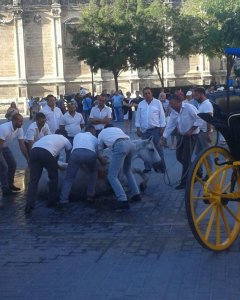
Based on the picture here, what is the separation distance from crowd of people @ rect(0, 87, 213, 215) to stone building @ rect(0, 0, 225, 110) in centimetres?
4181

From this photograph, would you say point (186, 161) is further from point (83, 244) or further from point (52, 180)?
point (83, 244)

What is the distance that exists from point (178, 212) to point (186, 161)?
237 cm

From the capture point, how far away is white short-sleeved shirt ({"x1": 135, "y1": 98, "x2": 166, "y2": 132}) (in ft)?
41.3

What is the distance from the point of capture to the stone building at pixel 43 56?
179 ft

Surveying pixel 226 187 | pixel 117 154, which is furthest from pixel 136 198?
pixel 226 187

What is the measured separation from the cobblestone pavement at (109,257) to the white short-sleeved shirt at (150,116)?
121 inches

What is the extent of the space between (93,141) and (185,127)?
230 cm

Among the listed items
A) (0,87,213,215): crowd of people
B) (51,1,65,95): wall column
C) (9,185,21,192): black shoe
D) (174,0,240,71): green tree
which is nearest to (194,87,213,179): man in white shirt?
(0,87,213,215): crowd of people

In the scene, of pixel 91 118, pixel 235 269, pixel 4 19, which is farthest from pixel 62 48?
pixel 235 269

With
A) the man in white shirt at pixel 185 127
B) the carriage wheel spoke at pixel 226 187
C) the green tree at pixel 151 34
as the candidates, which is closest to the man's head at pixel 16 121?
the man in white shirt at pixel 185 127

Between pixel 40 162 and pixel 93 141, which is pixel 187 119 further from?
pixel 40 162

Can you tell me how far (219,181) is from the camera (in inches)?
265

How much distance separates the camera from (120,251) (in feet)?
23.3

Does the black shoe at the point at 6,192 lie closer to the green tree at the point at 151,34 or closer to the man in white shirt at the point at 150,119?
the man in white shirt at the point at 150,119
